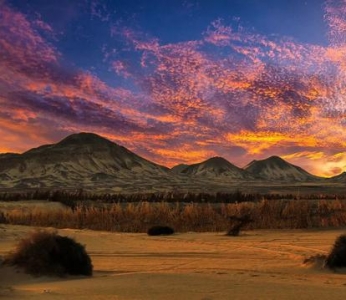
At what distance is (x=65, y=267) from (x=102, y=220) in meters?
14.8

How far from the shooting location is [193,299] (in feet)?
22.0

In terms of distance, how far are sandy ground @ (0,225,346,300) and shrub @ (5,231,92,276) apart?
0.76ft

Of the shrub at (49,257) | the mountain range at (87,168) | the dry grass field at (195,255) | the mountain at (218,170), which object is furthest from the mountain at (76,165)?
the shrub at (49,257)

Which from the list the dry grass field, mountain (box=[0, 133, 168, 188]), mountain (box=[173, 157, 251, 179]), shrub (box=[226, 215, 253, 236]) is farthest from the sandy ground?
mountain (box=[173, 157, 251, 179])

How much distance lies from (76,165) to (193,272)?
126m

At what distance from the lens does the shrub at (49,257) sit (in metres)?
9.62

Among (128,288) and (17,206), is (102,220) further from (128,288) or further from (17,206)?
(128,288)

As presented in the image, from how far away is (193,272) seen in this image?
9844 millimetres

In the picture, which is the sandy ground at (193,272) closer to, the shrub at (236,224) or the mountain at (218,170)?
the shrub at (236,224)

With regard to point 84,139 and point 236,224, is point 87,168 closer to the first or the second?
point 84,139

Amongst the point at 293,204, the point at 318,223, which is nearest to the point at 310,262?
the point at 318,223

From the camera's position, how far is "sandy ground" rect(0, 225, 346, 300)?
7227 millimetres

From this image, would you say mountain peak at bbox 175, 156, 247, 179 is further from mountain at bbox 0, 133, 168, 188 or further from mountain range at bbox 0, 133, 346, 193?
mountain at bbox 0, 133, 168, 188

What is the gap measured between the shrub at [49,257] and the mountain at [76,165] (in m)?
96.2
